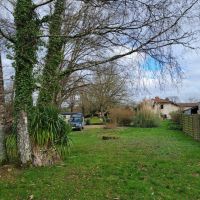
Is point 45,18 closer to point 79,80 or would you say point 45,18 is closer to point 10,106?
point 10,106

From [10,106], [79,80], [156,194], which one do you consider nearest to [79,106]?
[79,80]

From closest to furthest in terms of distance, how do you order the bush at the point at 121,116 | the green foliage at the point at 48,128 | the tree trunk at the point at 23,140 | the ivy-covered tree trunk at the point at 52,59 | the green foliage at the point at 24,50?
A: the tree trunk at the point at 23,140 < the green foliage at the point at 24,50 < the green foliage at the point at 48,128 < the ivy-covered tree trunk at the point at 52,59 < the bush at the point at 121,116

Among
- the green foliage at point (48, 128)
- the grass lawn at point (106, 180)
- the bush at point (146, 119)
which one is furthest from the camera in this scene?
the bush at point (146, 119)

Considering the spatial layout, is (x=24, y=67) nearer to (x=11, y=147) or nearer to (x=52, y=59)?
(x=52, y=59)

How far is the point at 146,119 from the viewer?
135ft

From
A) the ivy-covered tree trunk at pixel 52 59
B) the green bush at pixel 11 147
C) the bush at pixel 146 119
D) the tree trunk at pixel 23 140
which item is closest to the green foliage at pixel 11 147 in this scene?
the green bush at pixel 11 147

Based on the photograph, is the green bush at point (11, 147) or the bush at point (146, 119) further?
the bush at point (146, 119)

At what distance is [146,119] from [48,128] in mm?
31109

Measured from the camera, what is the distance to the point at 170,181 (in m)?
8.76

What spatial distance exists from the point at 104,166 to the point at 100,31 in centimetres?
398

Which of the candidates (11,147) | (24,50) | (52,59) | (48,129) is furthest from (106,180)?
(52,59)

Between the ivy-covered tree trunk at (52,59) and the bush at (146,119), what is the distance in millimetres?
29521

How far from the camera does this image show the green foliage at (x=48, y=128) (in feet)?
34.8

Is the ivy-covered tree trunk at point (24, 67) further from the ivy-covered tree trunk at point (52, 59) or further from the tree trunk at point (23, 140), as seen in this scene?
the ivy-covered tree trunk at point (52, 59)
